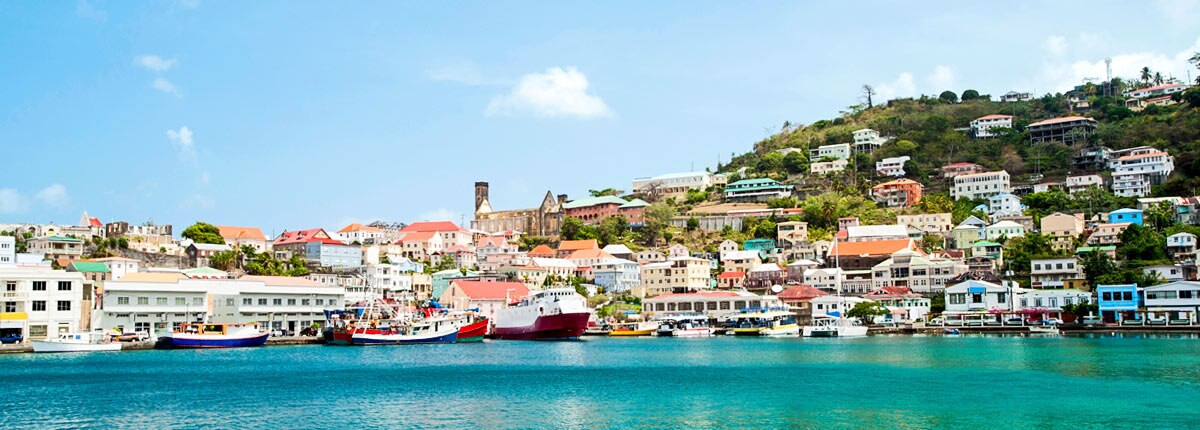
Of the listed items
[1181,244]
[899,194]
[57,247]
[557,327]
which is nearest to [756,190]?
[899,194]

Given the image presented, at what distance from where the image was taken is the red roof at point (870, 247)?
269ft

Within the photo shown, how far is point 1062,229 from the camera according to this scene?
8094 centimetres

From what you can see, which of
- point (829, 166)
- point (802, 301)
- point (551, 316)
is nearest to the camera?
point (551, 316)

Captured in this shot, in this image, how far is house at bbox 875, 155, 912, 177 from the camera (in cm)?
11012

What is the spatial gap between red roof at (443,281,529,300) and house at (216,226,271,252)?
2521 centimetres

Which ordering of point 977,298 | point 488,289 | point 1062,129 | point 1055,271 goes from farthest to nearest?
1. point 1062,129
2. point 488,289
3. point 1055,271
4. point 977,298

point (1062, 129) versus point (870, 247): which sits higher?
point (1062, 129)

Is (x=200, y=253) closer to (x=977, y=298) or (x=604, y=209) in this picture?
(x=604, y=209)

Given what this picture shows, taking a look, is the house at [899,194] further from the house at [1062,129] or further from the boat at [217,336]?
the boat at [217,336]

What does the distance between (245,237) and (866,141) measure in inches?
2685

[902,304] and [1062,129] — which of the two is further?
[1062,129]

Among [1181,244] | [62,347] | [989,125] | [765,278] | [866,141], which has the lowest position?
[62,347]

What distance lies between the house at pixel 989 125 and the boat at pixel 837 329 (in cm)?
Result: 5476

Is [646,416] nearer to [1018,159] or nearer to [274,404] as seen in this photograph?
[274,404]
